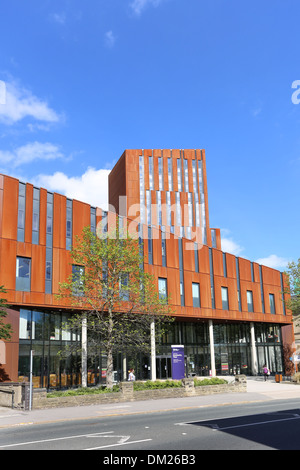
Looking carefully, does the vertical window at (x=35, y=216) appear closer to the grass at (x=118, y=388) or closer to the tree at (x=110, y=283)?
the tree at (x=110, y=283)

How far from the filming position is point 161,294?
39875 millimetres

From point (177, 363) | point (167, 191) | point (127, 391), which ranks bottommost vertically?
point (127, 391)

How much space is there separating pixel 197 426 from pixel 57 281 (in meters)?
20.8

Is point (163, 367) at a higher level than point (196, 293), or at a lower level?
lower

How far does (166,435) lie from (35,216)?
2368 cm

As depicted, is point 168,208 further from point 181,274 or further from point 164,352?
point 164,352

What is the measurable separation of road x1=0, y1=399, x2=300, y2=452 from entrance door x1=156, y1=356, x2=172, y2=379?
25899 millimetres

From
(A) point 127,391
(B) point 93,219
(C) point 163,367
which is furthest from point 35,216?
(C) point 163,367

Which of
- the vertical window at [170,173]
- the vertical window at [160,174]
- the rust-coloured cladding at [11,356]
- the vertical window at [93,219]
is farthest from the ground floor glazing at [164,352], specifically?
the vertical window at [170,173]

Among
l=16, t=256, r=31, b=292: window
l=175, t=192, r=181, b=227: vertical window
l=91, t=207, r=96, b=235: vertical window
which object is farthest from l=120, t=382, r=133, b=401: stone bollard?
l=175, t=192, r=181, b=227: vertical window

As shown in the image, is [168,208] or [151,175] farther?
[168,208]

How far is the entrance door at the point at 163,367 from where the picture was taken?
4284cm

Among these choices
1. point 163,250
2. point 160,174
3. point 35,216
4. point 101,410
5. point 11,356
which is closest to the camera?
point 101,410
